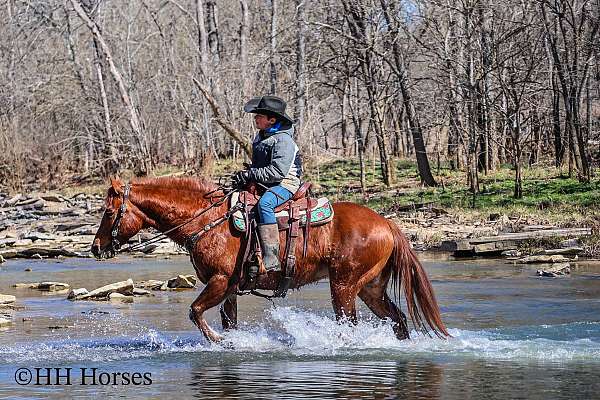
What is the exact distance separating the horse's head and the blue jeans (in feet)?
4.46

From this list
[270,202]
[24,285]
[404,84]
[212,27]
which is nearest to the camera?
[270,202]

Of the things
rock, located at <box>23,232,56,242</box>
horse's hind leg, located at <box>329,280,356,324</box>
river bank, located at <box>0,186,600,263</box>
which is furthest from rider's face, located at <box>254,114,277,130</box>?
rock, located at <box>23,232,56,242</box>

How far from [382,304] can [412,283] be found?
0.40 meters

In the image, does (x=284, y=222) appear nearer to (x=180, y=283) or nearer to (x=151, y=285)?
(x=180, y=283)

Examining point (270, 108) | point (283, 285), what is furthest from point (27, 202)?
point (270, 108)

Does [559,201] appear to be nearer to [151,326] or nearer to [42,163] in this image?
[151,326]

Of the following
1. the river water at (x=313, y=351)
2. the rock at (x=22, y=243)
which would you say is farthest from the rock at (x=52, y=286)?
the rock at (x=22, y=243)

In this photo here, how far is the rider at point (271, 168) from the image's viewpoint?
10992 mm

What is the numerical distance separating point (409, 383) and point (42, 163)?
113 feet

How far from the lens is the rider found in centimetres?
1099

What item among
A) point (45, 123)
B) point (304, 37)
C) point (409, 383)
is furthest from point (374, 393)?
point (45, 123)

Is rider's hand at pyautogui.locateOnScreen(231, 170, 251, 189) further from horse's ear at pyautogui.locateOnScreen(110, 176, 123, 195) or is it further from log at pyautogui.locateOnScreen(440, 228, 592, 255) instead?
log at pyautogui.locateOnScreen(440, 228, 592, 255)

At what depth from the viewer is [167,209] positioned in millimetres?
11359

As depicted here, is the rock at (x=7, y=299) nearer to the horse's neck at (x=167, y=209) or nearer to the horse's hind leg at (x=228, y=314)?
the horse's neck at (x=167, y=209)
